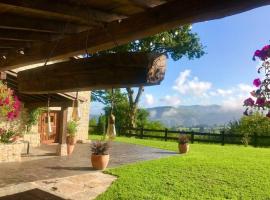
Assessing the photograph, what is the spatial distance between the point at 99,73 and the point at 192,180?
7144mm

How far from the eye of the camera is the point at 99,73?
125 inches

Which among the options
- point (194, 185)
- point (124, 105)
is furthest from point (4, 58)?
point (124, 105)

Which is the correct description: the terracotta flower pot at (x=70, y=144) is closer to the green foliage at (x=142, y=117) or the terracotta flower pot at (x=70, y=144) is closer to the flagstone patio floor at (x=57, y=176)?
the flagstone patio floor at (x=57, y=176)

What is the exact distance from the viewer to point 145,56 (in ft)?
9.32

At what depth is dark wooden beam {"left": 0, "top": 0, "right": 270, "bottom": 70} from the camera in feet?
8.48

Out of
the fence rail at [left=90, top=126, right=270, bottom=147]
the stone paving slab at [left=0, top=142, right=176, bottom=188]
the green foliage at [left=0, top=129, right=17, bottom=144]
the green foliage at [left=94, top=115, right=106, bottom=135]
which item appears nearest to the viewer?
the stone paving slab at [left=0, top=142, right=176, bottom=188]

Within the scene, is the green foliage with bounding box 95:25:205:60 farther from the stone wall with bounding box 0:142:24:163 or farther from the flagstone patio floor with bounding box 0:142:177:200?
the stone wall with bounding box 0:142:24:163

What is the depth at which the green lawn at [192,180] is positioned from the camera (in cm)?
845

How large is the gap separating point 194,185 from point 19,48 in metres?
6.12

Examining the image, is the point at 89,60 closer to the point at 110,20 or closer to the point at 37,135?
the point at 110,20

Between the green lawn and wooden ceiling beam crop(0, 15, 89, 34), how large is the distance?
17.0 feet

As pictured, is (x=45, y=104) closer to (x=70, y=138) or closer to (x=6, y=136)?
(x=70, y=138)

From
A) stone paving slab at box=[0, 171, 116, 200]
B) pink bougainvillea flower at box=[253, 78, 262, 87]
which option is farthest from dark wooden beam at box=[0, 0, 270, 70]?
stone paving slab at box=[0, 171, 116, 200]

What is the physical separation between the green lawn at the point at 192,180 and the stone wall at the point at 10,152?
3570 mm
